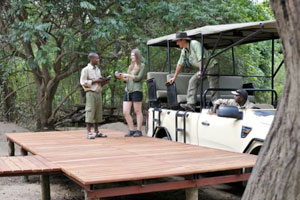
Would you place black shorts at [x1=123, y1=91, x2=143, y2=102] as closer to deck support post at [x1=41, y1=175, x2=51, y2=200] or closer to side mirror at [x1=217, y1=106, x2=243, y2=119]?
side mirror at [x1=217, y1=106, x2=243, y2=119]

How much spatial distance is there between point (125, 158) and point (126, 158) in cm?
1

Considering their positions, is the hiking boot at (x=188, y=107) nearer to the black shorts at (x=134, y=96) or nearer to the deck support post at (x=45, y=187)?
the black shorts at (x=134, y=96)

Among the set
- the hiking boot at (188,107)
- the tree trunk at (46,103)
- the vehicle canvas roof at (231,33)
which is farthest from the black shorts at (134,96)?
the tree trunk at (46,103)

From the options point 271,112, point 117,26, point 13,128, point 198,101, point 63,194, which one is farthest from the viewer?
point 13,128

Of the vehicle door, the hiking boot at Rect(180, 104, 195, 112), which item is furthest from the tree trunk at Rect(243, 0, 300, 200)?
the hiking boot at Rect(180, 104, 195, 112)

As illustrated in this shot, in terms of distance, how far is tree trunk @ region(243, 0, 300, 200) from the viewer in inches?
128

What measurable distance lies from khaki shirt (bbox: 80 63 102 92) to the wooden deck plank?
0.97 meters

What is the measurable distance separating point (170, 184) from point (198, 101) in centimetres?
320

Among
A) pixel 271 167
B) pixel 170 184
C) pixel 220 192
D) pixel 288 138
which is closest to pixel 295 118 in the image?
pixel 288 138

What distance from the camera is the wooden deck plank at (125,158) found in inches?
194

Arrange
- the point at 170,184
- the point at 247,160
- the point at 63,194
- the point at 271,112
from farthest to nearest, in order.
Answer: the point at 63,194, the point at 271,112, the point at 247,160, the point at 170,184

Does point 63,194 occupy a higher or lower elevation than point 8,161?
lower

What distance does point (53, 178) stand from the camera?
825cm

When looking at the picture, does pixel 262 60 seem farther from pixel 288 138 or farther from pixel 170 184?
pixel 288 138
